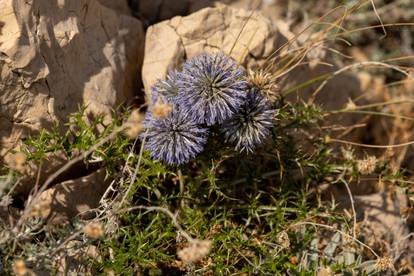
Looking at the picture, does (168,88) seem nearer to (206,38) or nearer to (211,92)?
(211,92)

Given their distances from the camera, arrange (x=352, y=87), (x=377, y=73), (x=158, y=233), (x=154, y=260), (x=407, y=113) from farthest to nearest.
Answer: (x=377, y=73) → (x=407, y=113) → (x=352, y=87) → (x=158, y=233) → (x=154, y=260)

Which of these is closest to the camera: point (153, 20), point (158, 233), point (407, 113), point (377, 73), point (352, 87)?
point (158, 233)

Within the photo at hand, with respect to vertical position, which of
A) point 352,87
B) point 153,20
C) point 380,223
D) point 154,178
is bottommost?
point 380,223

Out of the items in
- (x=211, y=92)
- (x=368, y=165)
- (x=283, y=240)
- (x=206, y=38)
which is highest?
(x=211, y=92)

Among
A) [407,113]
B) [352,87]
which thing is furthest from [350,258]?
A: [407,113]

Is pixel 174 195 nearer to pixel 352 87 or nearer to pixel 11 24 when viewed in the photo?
pixel 11 24

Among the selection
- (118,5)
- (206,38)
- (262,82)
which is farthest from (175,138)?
(118,5)
